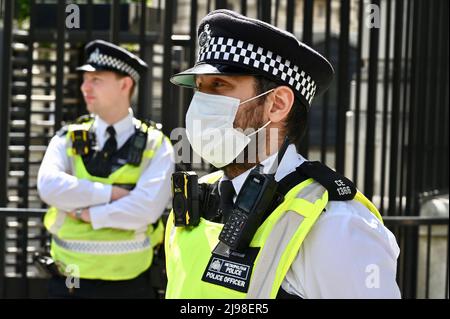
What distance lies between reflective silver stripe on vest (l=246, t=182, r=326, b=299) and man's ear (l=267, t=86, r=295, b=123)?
1.06 feet

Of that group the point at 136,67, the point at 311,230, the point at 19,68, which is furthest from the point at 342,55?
the point at 19,68

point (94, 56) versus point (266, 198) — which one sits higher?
point (94, 56)

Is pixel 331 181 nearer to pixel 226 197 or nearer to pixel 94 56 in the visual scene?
pixel 226 197

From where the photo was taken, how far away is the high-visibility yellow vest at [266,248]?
7.25 feet

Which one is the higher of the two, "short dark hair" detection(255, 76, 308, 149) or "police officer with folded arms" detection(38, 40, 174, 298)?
"short dark hair" detection(255, 76, 308, 149)

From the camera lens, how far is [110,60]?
5.35 m

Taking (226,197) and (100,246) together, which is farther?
(100,246)

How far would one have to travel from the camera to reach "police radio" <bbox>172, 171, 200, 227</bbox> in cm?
253

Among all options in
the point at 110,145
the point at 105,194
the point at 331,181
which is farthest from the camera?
the point at 110,145

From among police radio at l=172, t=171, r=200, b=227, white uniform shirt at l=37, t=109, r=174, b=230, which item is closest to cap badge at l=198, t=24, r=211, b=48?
police radio at l=172, t=171, r=200, b=227

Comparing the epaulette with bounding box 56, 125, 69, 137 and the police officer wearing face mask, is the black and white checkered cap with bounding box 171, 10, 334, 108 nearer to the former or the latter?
the police officer wearing face mask

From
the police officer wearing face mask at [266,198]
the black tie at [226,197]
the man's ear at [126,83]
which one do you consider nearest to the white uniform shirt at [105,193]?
the man's ear at [126,83]

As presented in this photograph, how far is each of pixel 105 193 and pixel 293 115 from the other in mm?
2651

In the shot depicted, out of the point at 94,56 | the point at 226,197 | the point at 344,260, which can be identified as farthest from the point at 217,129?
the point at 94,56
